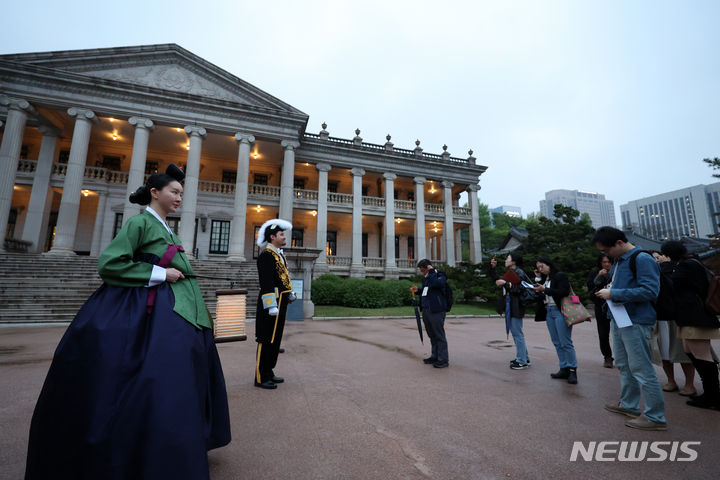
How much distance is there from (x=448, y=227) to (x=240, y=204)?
55.7 ft

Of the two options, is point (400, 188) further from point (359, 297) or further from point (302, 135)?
point (359, 297)

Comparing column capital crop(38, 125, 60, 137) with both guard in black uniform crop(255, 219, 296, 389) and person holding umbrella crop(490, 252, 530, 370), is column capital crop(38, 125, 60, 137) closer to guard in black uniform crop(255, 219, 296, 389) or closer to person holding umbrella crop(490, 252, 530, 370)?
guard in black uniform crop(255, 219, 296, 389)

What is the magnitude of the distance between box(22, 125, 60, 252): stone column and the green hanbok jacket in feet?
75.4

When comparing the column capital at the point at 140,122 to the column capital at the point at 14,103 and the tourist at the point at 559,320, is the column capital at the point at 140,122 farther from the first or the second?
the tourist at the point at 559,320

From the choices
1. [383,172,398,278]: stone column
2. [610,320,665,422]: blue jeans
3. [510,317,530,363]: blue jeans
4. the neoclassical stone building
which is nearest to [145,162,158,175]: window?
the neoclassical stone building

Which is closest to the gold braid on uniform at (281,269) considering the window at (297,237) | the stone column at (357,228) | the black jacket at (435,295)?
the black jacket at (435,295)

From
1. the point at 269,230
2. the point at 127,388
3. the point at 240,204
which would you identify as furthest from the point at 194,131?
the point at 127,388

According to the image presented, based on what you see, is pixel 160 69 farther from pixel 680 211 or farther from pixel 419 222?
pixel 680 211

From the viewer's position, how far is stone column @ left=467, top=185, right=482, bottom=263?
85.9ft

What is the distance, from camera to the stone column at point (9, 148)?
52.9 ft

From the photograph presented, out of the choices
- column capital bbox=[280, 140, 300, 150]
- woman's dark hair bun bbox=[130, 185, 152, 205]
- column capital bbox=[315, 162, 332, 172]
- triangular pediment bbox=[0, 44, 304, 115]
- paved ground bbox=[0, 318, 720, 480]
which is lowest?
paved ground bbox=[0, 318, 720, 480]

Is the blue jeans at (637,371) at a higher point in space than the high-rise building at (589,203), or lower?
lower

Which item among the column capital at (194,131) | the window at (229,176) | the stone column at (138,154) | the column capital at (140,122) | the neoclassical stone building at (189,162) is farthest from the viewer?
the window at (229,176)

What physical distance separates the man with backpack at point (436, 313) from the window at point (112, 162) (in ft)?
83.4
